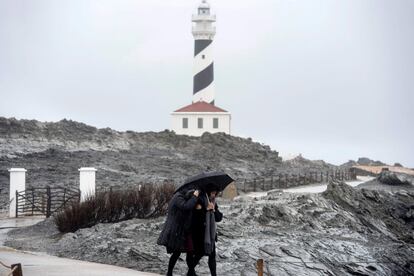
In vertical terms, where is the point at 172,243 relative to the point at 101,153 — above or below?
below

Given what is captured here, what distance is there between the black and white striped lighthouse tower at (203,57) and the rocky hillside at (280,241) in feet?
162

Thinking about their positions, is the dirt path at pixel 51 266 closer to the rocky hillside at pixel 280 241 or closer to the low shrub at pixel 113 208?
the rocky hillside at pixel 280 241

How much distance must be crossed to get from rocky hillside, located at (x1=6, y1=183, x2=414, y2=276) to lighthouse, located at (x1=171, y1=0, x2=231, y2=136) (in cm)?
4374

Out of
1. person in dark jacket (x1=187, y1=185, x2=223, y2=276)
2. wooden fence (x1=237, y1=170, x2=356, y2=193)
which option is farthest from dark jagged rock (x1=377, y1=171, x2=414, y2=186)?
person in dark jacket (x1=187, y1=185, x2=223, y2=276)

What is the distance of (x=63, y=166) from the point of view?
46.3 m

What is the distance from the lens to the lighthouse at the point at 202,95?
69938 millimetres

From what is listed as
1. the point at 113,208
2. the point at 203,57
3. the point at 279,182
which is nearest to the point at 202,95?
the point at 203,57

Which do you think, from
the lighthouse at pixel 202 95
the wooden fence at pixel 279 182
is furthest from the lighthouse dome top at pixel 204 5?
the wooden fence at pixel 279 182

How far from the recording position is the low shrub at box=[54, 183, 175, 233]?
20.1 meters

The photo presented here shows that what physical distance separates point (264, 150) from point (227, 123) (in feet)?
13.2

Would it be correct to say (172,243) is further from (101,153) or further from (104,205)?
(101,153)

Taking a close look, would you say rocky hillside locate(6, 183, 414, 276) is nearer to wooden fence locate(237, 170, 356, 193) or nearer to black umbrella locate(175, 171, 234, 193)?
black umbrella locate(175, 171, 234, 193)

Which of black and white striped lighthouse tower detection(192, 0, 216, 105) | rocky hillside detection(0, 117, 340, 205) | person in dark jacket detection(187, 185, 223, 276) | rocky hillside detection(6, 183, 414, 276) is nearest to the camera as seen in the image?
person in dark jacket detection(187, 185, 223, 276)

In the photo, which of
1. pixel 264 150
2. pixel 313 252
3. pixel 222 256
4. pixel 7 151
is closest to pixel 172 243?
pixel 222 256
